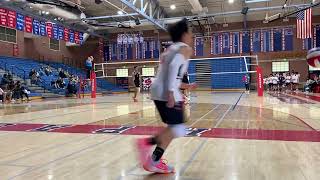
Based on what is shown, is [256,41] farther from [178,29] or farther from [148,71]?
[178,29]

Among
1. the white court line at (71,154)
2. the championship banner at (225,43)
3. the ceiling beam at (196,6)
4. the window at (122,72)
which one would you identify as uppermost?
the ceiling beam at (196,6)

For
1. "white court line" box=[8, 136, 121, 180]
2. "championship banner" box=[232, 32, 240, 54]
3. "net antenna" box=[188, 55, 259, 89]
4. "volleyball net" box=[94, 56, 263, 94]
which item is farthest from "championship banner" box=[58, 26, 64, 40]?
"white court line" box=[8, 136, 121, 180]

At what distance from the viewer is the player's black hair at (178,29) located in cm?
291

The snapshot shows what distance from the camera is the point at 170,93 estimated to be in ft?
9.02

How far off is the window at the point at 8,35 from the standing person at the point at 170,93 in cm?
2216

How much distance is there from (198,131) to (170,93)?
2584mm

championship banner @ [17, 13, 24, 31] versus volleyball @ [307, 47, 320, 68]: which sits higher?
championship banner @ [17, 13, 24, 31]

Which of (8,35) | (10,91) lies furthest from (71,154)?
(8,35)

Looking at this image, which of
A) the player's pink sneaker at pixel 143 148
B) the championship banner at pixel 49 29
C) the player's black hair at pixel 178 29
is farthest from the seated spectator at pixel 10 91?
the player's black hair at pixel 178 29

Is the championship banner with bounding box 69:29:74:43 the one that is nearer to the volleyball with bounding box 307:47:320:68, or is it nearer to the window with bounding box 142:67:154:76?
the window with bounding box 142:67:154:76

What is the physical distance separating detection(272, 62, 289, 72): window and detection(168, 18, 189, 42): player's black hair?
82.6ft

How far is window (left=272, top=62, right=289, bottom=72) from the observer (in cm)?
2622

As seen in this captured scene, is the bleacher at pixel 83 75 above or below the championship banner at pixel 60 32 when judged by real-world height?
below

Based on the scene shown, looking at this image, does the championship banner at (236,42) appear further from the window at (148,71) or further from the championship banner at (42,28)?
the championship banner at (42,28)
